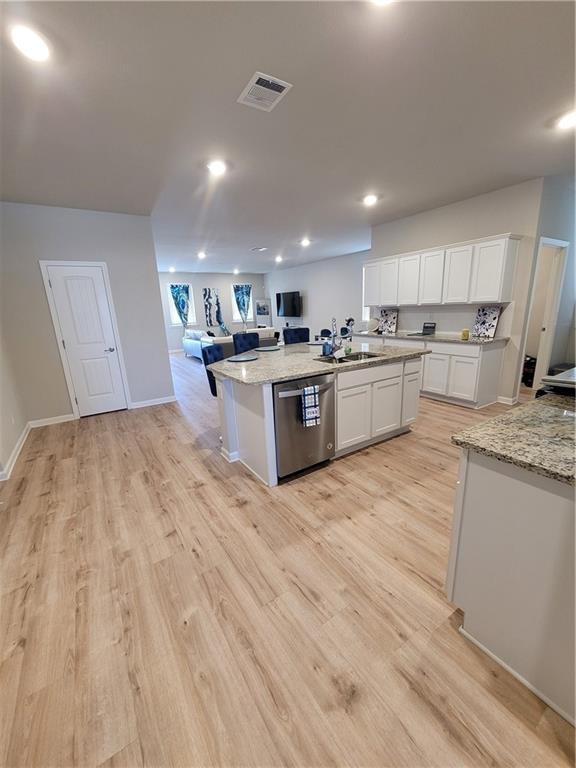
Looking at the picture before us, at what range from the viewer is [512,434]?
1.20m

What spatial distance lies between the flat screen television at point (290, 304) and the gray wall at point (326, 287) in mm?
180

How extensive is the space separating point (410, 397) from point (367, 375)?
2.60ft

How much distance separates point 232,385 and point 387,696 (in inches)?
86.7

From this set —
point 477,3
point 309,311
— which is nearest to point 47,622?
point 477,3

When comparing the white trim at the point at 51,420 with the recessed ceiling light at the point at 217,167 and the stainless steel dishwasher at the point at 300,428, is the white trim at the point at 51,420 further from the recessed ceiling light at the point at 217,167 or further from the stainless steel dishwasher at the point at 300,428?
the recessed ceiling light at the point at 217,167

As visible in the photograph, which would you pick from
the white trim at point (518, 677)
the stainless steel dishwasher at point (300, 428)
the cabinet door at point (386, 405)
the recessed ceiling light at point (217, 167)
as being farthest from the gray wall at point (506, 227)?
the white trim at point (518, 677)

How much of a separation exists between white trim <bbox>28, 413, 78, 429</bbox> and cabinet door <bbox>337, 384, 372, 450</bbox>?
3.89 meters

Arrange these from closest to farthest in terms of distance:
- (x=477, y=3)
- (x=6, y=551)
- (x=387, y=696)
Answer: (x=387, y=696) < (x=477, y=3) < (x=6, y=551)

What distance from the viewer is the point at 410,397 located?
333 centimetres

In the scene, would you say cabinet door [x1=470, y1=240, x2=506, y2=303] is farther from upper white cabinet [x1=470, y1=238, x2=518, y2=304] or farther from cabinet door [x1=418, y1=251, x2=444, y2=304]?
cabinet door [x1=418, y1=251, x2=444, y2=304]

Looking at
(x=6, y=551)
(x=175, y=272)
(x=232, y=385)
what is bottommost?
(x=6, y=551)

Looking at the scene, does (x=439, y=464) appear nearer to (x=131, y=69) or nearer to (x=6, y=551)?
(x=6, y=551)

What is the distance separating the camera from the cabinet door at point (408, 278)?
187 inches

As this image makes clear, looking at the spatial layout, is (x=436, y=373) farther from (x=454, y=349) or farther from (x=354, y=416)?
(x=354, y=416)
